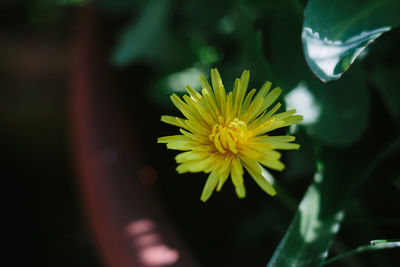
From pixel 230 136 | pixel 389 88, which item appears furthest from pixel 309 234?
pixel 389 88

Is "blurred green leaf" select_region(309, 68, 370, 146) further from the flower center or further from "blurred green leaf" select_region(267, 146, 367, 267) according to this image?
the flower center

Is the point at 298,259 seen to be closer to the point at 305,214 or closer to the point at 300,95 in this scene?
the point at 305,214

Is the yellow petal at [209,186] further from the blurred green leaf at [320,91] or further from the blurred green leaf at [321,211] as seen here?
the blurred green leaf at [320,91]

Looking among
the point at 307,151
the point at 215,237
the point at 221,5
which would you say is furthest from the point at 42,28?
the point at 307,151

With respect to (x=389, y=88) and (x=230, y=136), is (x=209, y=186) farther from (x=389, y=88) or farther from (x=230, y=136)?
(x=389, y=88)

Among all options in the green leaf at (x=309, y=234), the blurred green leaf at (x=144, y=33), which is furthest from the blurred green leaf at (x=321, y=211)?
the blurred green leaf at (x=144, y=33)

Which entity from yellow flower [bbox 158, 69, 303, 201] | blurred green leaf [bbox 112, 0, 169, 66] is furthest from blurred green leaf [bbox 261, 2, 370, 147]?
blurred green leaf [bbox 112, 0, 169, 66]
